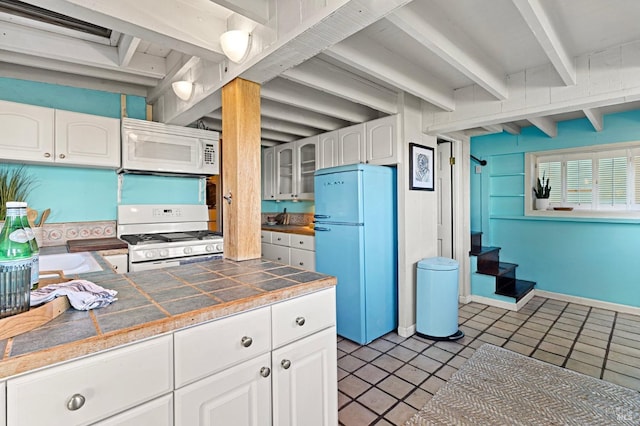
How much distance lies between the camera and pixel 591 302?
368 cm

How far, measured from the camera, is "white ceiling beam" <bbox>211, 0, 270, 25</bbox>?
138 centimetres

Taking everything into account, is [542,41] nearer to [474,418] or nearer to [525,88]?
[525,88]

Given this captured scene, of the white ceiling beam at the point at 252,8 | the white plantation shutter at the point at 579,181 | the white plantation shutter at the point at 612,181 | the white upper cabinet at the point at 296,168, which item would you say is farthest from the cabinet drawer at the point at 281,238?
the white plantation shutter at the point at 612,181

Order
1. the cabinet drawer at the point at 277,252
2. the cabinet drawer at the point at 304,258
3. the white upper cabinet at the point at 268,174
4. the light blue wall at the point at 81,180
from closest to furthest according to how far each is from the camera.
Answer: the light blue wall at the point at 81,180, the cabinet drawer at the point at 304,258, the cabinet drawer at the point at 277,252, the white upper cabinet at the point at 268,174

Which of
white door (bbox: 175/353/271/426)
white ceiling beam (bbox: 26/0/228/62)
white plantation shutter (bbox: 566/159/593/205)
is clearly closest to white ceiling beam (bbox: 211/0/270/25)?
white ceiling beam (bbox: 26/0/228/62)

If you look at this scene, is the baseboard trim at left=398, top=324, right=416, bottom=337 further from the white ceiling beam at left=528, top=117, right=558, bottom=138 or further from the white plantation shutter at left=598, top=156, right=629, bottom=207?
the white plantation shutter at left=598, top=156, right=629, bottom=207

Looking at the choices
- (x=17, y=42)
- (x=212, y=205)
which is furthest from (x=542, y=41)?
(x=212, y=205)

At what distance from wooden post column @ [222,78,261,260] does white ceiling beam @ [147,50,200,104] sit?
0.52 m

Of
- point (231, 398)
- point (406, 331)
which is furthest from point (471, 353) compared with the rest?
point (231, 398)

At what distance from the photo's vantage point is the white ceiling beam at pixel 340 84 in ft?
6.95

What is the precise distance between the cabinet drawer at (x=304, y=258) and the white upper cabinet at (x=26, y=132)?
7.71 feet

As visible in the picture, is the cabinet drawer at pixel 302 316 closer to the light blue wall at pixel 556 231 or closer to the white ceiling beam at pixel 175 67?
the white ceiling beam at pixel 175 67

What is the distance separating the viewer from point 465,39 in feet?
6.35

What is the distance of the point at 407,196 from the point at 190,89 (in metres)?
2.00
